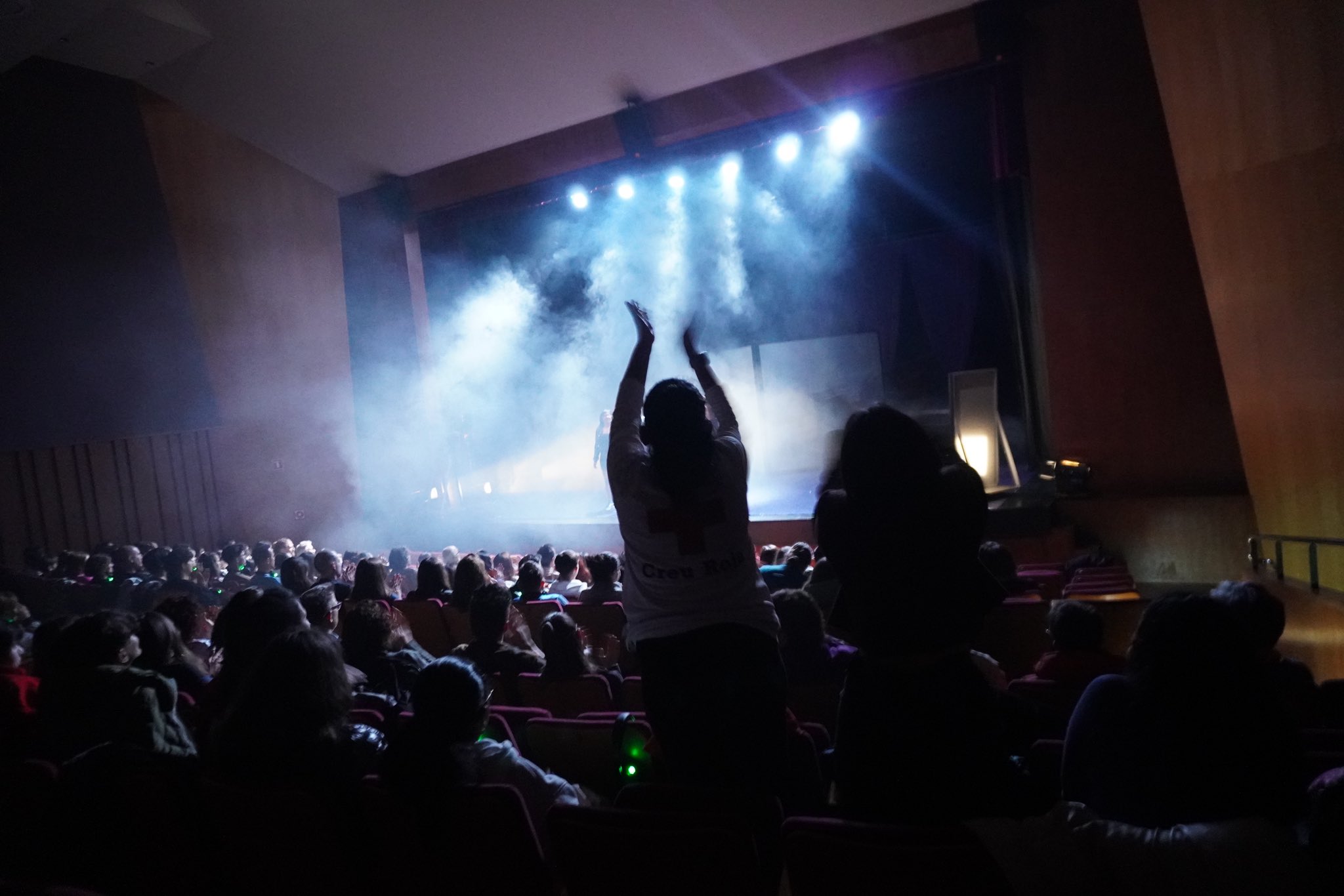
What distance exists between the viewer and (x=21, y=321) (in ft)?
30.2

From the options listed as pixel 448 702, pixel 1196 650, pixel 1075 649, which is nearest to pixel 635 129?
pixel 1075 649

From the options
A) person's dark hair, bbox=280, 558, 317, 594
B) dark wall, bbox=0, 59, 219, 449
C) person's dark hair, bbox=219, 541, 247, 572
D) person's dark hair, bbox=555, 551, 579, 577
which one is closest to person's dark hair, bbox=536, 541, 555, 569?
person's dark hair, bbox=555, 551, 579, 577

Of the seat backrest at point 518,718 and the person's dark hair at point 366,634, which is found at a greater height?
the person's dark hair at point 366,634

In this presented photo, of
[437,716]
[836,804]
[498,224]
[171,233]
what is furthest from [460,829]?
[498,224]

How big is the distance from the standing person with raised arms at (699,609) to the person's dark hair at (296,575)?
401 centimetres

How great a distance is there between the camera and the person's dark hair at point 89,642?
2.63 m

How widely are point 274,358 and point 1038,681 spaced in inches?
436

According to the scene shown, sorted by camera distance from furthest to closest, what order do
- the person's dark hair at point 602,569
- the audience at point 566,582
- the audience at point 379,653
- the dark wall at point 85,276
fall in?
the dark wall at point 85,276 < the audience at point 566,582 < the person's dark hair at point 602,569 < the audience at point 379,653

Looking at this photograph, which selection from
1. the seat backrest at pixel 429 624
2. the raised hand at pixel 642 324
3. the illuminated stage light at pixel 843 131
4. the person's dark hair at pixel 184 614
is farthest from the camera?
the illuminated stage light at pixel 843 131

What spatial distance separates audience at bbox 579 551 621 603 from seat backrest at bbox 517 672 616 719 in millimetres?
1449

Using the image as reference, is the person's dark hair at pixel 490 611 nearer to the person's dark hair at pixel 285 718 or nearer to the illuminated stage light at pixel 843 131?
the person's dark hair at pixel 285 718

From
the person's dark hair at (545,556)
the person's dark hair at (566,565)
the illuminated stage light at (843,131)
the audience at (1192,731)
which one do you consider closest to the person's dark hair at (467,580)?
the person's dark hair at (566,565)

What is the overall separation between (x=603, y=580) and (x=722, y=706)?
3.03 metres

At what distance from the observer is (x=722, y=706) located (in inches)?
77.7
